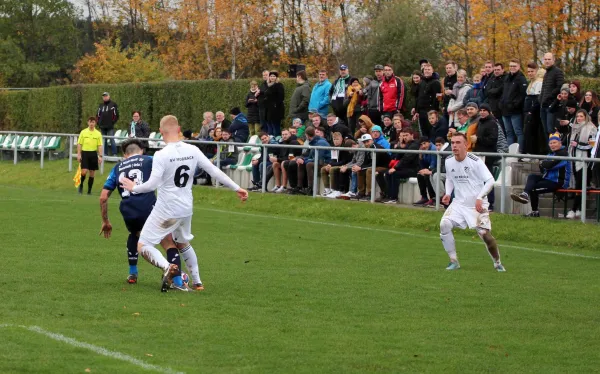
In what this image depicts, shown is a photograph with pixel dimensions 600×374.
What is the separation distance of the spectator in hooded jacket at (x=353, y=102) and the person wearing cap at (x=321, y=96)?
1059mm

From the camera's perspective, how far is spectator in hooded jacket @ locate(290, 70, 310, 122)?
27797 mm

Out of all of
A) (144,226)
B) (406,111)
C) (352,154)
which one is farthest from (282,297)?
(406,111)

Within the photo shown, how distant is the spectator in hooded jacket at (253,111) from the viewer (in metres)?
29.3

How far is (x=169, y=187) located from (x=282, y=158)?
13.8 meters

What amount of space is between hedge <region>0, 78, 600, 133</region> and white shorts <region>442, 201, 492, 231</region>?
43.1 feet

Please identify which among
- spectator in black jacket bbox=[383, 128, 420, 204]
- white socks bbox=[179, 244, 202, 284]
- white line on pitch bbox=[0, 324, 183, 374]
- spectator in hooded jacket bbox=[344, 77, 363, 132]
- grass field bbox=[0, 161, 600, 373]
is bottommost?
grass field bbox=[0, 161, 600, 373]

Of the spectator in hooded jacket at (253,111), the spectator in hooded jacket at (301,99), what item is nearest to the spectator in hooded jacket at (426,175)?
the spectator in hooded jacket at (301,99)

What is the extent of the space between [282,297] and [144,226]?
1.64 m

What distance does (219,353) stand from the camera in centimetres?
823

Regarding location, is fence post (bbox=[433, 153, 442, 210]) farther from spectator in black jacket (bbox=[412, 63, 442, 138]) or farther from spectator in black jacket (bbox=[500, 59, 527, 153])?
spectator in black jacket (bbox=[412, 63, 442, 138])

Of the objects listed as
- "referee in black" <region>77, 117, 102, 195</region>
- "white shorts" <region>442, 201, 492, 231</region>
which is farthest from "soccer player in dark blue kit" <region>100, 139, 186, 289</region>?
"referee in black" <region>77, 117, 102, 195</region>

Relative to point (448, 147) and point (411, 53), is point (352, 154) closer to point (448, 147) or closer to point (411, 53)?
point (448, 147)

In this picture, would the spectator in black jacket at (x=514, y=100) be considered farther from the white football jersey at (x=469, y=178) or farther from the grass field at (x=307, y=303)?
the white football jersey at (x=469, y=178)

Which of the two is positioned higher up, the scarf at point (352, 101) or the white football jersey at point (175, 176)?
the scarf at point (352, 101)
